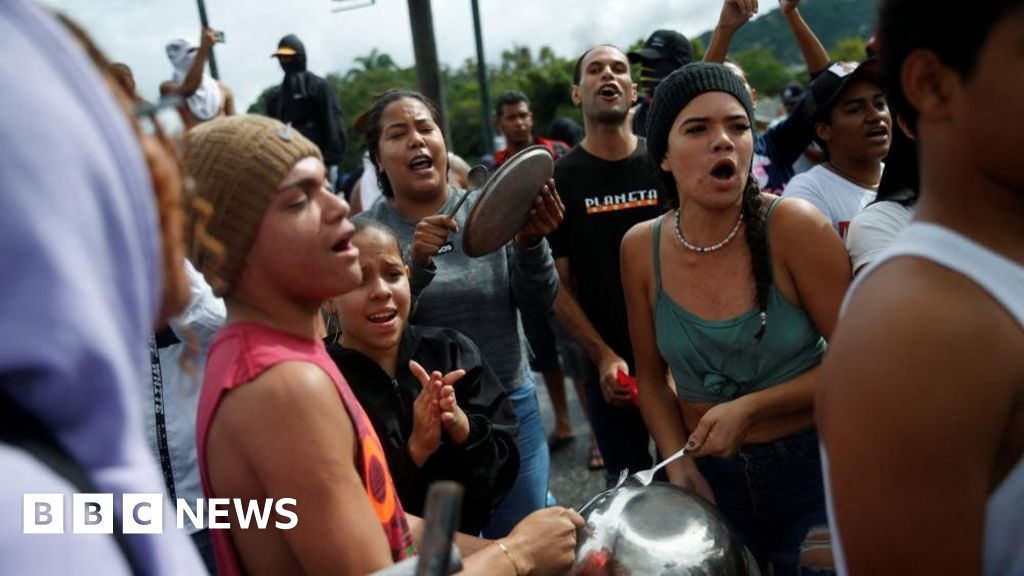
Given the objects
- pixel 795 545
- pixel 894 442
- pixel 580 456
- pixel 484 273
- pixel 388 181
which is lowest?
pixel 580 456

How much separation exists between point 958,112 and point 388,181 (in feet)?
8.38

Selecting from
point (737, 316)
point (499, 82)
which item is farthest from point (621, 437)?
point (499, 82)

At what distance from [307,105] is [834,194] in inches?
201

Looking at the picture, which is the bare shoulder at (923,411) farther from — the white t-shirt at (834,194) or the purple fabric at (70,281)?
the white t-shirt at (834,194)

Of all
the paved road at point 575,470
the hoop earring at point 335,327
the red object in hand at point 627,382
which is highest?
the hoop earring at point 335,327

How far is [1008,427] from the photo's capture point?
934mm

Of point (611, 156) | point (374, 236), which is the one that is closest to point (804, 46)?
point (611, 156)

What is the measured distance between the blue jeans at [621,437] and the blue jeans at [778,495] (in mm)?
1007

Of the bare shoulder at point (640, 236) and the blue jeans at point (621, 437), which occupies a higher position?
the bare shoulder at point (640, 236)

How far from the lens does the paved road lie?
440cm

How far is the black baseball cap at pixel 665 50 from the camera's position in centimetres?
454

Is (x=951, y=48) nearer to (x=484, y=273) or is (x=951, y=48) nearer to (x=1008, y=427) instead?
(x=1008, y=427)

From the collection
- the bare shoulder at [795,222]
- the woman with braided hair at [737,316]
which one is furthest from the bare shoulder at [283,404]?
the bare shoulder at [795,222]

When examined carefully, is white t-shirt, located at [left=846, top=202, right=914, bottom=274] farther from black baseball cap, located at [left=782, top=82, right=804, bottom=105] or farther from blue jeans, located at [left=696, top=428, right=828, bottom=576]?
black baseball cap, located at [left=782, top=82, right=804, bottom=105]
